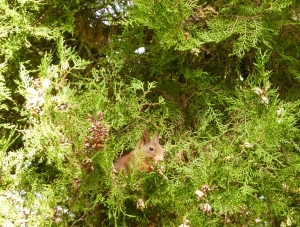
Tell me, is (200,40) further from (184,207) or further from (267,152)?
(184,207)

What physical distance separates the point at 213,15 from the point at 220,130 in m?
0.33

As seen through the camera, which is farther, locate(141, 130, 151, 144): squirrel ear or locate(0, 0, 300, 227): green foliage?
locate(141, 130, 151, 144): squirrel ear

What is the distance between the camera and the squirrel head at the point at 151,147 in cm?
125

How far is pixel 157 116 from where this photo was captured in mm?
1291

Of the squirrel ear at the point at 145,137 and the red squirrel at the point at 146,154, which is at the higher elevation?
the squirrel ear at the point at 145,137

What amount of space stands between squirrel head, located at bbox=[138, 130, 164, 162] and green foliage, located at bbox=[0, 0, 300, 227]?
0.09 ft

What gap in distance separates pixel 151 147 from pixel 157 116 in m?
0.10

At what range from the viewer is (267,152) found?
3.51ft

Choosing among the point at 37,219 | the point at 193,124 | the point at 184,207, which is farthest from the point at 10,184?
the point at 193,124

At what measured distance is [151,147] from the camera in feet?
4.12

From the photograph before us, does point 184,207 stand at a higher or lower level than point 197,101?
lower

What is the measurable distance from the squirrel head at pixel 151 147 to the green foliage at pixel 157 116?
3cm

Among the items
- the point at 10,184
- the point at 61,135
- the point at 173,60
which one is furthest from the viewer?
the point at 173,60

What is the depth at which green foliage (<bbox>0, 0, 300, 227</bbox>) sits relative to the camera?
3.46 feet
